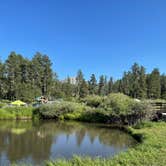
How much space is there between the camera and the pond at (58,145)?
14.6 m

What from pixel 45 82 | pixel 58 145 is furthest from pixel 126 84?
pixel 58 145

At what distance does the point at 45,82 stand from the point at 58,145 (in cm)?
4899

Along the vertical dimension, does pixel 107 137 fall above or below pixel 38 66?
below

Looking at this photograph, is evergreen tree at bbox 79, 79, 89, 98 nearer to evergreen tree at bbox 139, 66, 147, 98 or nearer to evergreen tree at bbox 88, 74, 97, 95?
evergreen tree at bbox 88, 74, 97, 95

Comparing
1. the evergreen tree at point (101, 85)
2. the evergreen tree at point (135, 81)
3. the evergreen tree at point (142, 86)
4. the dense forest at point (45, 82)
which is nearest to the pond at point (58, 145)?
the dense forest at point (45, 82)

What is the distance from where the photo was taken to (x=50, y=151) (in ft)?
53.2

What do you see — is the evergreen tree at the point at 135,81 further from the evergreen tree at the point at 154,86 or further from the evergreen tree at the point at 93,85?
the evergreen tree at the point at 93,85

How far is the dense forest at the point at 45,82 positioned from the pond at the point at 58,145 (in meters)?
31.5

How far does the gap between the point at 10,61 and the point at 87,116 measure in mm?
31693

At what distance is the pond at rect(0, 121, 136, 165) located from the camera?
47.9 ft

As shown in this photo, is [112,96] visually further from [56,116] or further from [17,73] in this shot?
[17,73]

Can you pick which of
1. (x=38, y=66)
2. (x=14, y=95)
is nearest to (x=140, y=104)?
(x=14, y=95)

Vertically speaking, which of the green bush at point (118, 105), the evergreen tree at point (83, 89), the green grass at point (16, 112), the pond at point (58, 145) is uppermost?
the evergreen tree at point (83, 89)

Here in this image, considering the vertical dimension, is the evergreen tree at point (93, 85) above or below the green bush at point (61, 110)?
above
